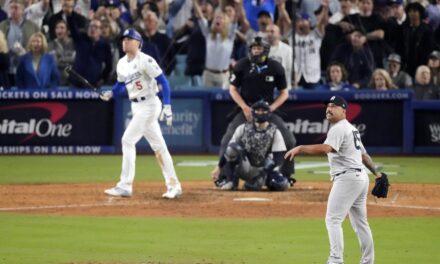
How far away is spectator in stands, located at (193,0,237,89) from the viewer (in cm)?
2139

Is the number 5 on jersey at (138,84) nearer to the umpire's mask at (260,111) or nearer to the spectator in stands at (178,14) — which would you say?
the umpire's mask at (260,111)

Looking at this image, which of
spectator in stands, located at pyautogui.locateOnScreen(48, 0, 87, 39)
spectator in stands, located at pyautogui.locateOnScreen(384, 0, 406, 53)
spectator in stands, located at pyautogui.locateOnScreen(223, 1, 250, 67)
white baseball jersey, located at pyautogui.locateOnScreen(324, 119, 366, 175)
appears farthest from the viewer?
spectator in stands, located at pyautogui.locateOnScreen(48, 0, 87, 39)

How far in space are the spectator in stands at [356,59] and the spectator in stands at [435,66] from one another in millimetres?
1138

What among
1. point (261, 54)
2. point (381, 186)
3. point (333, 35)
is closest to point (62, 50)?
point (333, 35)

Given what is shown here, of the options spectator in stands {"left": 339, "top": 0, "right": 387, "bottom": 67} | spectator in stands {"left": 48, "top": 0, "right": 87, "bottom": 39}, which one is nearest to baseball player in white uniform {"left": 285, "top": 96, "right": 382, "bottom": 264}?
spectator in stands {"left": 339, "top": 0, "right": 387, "bottom": 67}

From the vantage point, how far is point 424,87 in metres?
21.6

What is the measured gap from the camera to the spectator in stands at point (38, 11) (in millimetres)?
22875

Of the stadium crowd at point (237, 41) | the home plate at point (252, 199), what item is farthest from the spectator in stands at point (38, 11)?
the home plate at point (252, 199)

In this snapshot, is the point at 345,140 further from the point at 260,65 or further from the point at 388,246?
the point at 260,65

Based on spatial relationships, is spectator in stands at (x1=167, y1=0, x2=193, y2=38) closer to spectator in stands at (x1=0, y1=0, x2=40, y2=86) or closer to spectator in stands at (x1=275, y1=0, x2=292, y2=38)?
spectator in stands at (x1=275, y1=0, x2=292, y2=38)

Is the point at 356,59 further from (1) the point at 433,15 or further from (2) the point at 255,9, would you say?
(2) the point at 255,9

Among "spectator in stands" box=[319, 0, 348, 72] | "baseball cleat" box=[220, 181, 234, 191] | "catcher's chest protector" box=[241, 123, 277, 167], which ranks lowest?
"baseball cleat" box=[220, 181, 234, 191]

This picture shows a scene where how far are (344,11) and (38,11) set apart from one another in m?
6.12

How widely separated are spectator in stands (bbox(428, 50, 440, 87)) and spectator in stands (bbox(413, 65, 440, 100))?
3.9 inches
